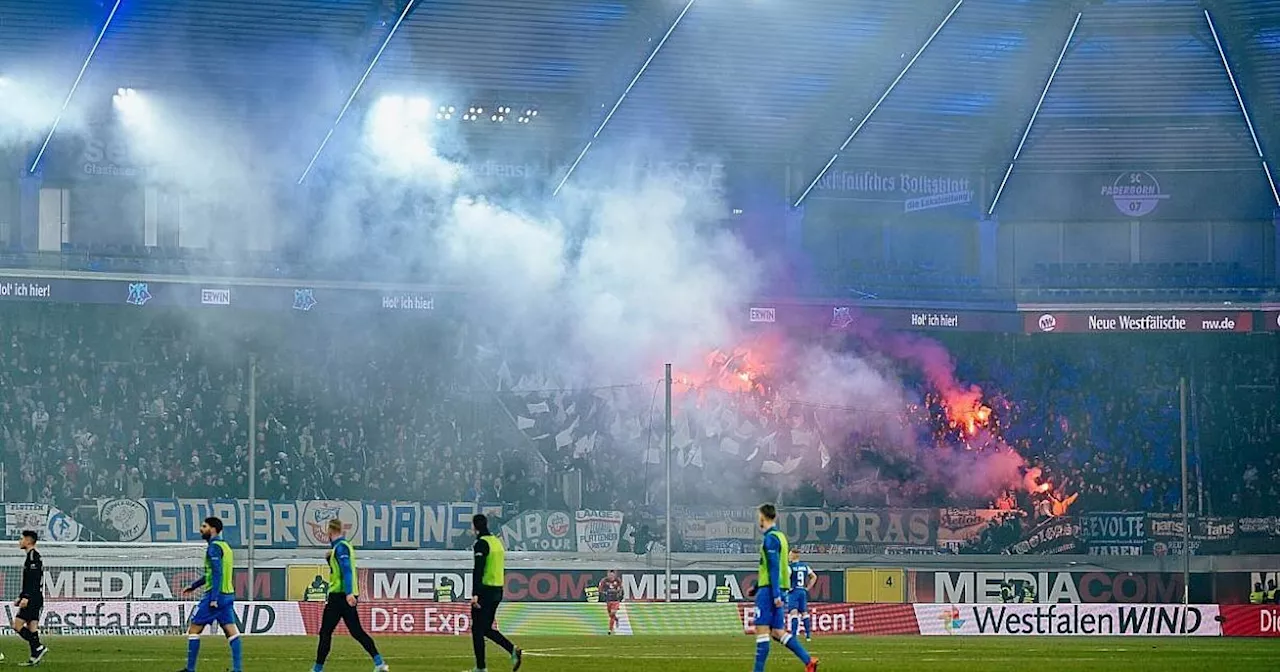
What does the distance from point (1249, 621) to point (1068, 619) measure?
369cm

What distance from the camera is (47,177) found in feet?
152

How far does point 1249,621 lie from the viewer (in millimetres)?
37062

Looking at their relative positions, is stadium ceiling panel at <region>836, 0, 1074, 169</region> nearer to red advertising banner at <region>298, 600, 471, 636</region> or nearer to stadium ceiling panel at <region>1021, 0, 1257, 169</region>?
stadium ceiling panel at <region>1021, 0, 1257, 169</region>

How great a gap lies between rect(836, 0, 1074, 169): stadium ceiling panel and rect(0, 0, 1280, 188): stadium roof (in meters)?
0.06

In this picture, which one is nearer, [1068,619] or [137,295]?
[1068,619]

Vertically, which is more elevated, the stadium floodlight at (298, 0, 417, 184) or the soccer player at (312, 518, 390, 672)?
the stadium floodlight at (298, 0, 417, 184)

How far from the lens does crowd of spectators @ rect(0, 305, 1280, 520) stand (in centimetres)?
4266

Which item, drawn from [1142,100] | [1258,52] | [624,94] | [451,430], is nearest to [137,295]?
[451,430]

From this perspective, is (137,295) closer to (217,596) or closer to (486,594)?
(217,596)

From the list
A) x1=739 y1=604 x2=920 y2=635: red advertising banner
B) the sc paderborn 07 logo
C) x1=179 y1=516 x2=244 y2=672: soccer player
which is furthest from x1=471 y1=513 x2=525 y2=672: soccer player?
the sc paderborn 07 logo

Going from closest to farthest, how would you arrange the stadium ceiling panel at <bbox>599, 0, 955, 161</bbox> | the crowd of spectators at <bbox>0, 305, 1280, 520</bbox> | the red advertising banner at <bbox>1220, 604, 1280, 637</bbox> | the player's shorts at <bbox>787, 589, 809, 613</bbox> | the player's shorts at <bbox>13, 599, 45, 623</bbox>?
1. the player's shorts at <bbox>13, 599, 45, 623</bbox>
2. the player's shorts at <bbox>787, 589, 809, 613</bbox>
3. the red advertising banner at <bbox>1220, 604, 1280, 637</bbox>
4. the crowd of spectators at <bbox>0, 305, 1280, 520</bbox>
5. the stadium ceiling panel at <bbox>599, 0, 955, 161</bbox>

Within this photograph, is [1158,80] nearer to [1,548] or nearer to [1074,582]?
[1074,582]

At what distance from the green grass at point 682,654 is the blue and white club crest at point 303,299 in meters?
14.2

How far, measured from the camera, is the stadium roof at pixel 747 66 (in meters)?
42.4
